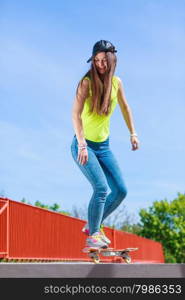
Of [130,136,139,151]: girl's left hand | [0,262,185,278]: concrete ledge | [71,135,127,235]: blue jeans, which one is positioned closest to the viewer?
[0,262,185,278]: concrete ledge

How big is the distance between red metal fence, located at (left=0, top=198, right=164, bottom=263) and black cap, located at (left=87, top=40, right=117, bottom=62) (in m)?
6.51

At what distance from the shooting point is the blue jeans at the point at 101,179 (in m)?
6.39

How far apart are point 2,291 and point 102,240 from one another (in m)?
1.99

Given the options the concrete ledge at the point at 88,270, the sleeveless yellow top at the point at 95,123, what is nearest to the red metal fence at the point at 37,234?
the sleeveless yellow top at the point at 95,123

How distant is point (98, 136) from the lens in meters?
6.50

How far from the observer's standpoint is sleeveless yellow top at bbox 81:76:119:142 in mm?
6508

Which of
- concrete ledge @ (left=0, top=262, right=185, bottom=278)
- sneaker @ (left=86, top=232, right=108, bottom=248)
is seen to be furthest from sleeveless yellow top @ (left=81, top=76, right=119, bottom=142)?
concrete ledge @ (left=0, top=262, right=185, bottom=278)

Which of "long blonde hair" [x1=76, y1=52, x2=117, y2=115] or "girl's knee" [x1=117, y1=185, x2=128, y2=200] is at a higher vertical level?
"long blonde hair" [x1=76, y1=52, x2=117, y2=115]

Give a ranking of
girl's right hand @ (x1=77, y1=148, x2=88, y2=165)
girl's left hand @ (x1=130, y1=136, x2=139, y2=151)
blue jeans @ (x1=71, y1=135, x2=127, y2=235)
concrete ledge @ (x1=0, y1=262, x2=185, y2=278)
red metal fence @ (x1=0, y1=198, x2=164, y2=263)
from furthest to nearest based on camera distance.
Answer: red metal fence @ (x1=0, y1=198, x2=164, y2=263) < girl's left hand @ (x1=130, y1=136, x2=139, y2=151) < blue jeans @ (x1=71, y1=135, x2=127, y2=235) < girl's right hand @ (x1=77, y1=148, x2=88, y2=165) < concrete ledge @ (x1=0, y1=262, x2=185, y2=278)

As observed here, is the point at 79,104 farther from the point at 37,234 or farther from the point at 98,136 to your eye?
the point at 37,234

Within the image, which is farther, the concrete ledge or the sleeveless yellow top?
the sleeveless yellow top

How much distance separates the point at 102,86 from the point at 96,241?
1.50 meters

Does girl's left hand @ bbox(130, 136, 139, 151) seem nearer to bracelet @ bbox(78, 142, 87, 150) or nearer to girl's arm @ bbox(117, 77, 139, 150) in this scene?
girl's arm @ bbox(117, 77, 139, 150)

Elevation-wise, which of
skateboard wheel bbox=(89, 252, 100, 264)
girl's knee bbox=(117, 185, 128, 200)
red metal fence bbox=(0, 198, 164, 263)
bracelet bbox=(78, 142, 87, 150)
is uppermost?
red metal fence bbox=(0, 198, 164, 263)
